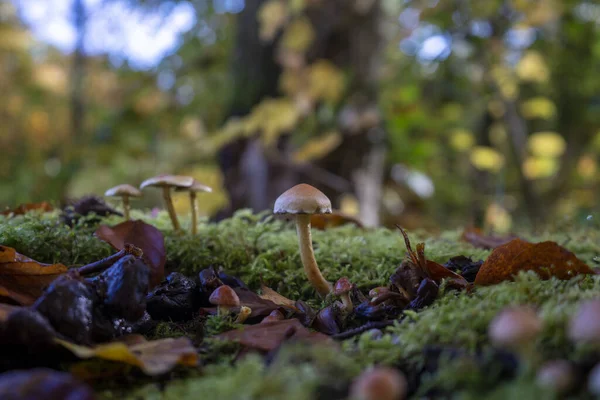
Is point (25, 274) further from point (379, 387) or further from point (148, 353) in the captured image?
point (379, 387)

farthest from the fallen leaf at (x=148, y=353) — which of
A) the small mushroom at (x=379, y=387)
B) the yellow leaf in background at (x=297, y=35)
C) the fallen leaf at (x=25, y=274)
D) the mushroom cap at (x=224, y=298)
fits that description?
the yellow leaf in background at (x=297, y=35)

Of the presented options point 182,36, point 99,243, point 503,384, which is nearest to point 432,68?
point 182,36

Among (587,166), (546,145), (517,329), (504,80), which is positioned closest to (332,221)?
(517,329)

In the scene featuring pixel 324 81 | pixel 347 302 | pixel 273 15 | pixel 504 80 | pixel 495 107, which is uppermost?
pixel 273 15

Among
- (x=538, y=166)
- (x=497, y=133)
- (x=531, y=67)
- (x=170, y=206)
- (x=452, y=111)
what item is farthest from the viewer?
(x=497, y=133)

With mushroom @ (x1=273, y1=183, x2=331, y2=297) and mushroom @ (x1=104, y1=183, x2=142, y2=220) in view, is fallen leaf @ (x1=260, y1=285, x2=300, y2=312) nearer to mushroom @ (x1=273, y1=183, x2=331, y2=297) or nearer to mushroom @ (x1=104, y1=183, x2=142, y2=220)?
mushroom @ (x1=273, y1=183, x2=331, y2=297)

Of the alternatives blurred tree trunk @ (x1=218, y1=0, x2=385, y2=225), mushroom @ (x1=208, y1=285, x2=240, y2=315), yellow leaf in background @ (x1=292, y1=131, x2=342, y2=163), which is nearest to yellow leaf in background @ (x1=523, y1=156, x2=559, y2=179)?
blurred tree trunk @ (x1=218, y1=0, x2=385, y2=225)
